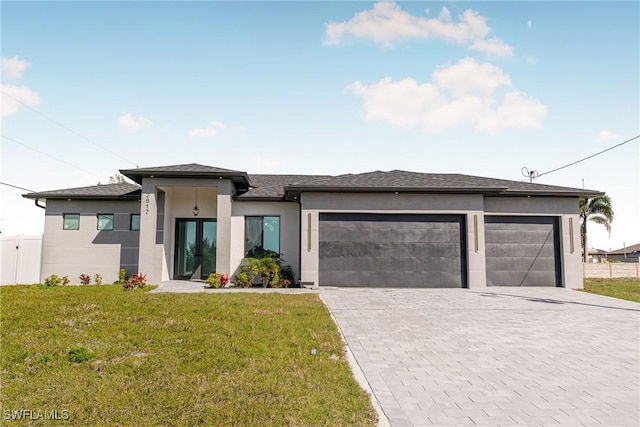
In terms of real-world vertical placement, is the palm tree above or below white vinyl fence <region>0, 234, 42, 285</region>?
above

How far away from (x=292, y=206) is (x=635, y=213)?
3152cm

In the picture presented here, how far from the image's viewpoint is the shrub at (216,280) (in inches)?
461

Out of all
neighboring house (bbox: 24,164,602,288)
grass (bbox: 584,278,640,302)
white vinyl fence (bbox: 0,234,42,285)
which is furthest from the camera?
white vinyl fence (bbox: 0,234,42,285)

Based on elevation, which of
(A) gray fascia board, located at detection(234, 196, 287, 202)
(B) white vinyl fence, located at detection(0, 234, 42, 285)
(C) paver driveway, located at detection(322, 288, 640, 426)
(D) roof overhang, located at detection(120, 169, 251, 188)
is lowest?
(C) paver driveway, located at detection(322, 288, 640, 426)

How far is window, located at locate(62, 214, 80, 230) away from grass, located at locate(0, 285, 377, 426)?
6.94 metres

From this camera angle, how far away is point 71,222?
45.8 ft

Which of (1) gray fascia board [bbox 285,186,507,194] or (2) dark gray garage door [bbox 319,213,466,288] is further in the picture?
(2) dark gray garage door [bbox 319,213,466,288]

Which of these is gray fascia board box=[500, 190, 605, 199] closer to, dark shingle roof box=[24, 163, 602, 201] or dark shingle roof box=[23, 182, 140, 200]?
dark shingle roof box=[24, 163, 602, 201]

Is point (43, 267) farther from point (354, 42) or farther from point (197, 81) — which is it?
point (354, 42)

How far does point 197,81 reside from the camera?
13383 mm

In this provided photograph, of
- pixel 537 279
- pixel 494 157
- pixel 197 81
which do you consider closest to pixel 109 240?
pixel 197 81

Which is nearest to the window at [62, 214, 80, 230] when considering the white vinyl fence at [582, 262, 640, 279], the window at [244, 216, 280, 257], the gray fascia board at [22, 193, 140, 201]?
the gray fascia board at [22, 193, 140, 201]

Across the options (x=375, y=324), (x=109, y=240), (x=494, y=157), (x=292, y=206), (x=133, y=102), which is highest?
(x=133, y=102)

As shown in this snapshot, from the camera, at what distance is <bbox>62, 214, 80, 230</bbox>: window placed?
1394cm
